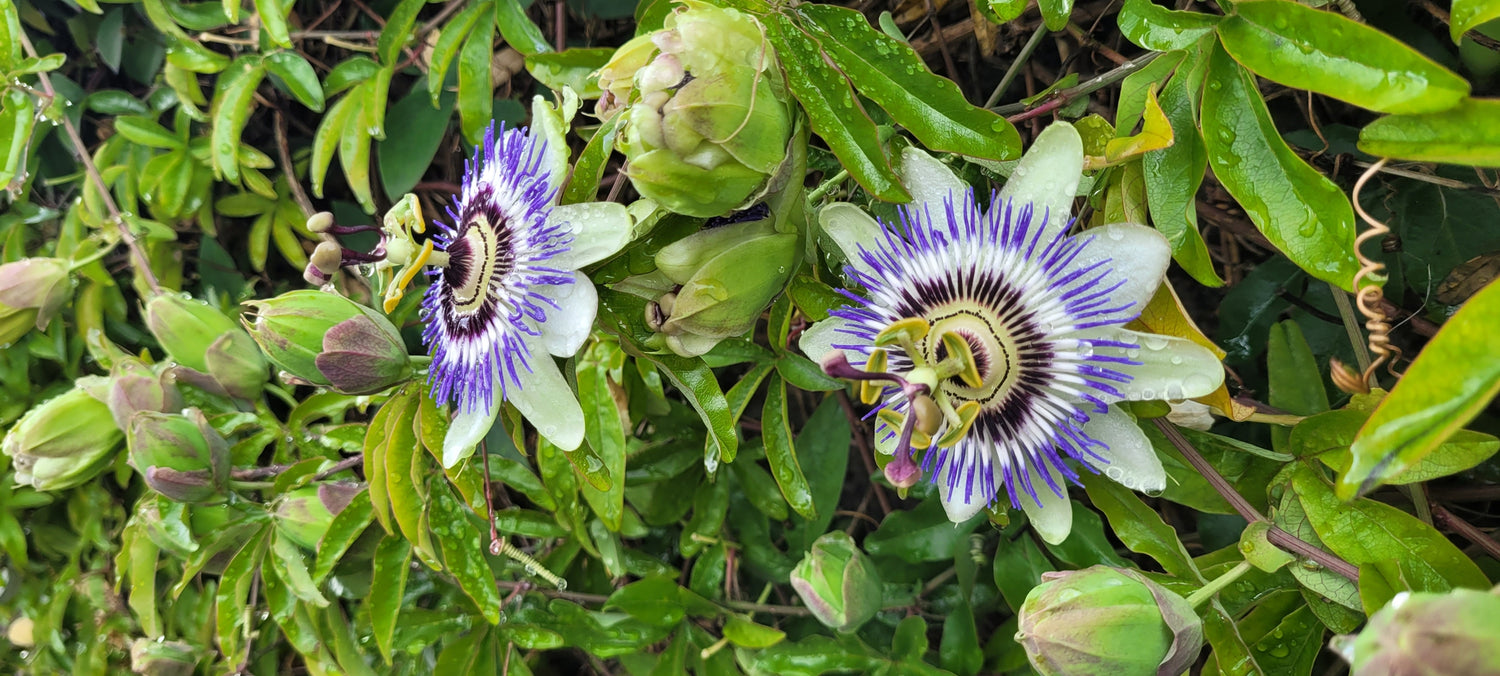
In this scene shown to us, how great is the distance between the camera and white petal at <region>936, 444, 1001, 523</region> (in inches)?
39.3

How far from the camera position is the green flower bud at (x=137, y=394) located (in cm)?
159

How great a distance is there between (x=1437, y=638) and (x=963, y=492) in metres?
0.47

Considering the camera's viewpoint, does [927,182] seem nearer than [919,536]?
Yes

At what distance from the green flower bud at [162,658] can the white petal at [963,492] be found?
5.39 ft

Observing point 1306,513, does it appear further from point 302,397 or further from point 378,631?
point 302,397

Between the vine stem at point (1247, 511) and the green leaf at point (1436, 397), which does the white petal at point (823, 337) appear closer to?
the vine stem at point (1247, 511)

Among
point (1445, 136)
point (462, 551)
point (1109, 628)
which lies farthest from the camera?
point (462, 551)

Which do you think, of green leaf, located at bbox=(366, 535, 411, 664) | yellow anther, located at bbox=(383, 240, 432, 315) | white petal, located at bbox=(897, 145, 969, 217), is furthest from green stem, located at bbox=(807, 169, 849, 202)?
green leaf, located at bbox=(366, 535, 411, 664)

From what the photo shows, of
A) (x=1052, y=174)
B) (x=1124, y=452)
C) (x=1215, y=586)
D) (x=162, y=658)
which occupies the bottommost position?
(x=162, y=658)

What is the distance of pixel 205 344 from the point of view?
1.58 meters

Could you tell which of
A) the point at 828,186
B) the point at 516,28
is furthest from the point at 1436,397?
the point at 516,28

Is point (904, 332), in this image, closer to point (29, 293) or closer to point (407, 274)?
point (407, 274)

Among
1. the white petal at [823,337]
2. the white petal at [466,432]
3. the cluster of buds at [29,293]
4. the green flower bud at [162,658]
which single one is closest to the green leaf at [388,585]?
the white petal at [466,432]

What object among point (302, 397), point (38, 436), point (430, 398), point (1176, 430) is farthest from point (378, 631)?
point (1176, 430)
